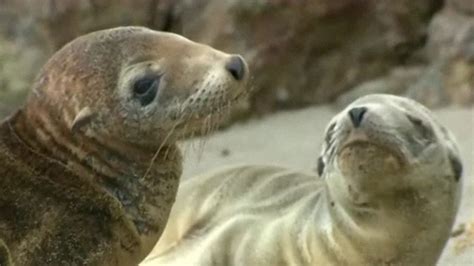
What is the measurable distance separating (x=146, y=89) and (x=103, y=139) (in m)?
0.18

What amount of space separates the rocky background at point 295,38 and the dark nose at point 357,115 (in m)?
3.45

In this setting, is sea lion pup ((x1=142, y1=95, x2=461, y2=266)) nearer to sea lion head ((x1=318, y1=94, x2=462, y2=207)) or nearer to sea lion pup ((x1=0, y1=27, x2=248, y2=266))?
sea lion head ((x1=318, y1=94, x2=462, y2=207))

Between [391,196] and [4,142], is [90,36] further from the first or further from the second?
[391,196]

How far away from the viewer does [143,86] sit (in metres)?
3.31

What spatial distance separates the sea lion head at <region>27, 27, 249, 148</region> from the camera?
3281mm

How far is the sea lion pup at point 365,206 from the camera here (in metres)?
3.58

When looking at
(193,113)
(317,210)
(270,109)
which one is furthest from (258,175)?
(270,109)

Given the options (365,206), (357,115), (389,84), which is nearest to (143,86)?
(357,115)

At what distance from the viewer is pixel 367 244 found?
3781 millimetres

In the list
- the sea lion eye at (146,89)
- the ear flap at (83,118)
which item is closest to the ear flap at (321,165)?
the sea lion eye at (146,89)

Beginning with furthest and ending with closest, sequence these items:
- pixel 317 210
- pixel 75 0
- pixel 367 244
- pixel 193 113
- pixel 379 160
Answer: pixel 75 0 < pixel 317 210 < pixel 367 244 < pixel 379 160 < pixel 193 113

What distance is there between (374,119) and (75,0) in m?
3.84

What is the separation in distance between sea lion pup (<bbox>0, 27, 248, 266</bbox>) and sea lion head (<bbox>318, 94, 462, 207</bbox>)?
1.34 feet

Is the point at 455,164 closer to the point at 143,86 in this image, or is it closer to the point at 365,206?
the point at 365,206
